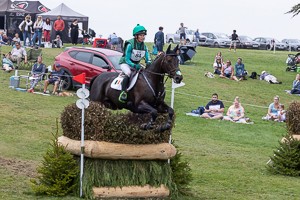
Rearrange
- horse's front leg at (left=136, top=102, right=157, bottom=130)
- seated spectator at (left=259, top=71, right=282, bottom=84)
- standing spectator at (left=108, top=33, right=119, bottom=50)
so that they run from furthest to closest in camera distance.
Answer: standing spectator at (left=108, top=33, right=119, bottom=50), seated spectator at (left=259, top=71, right=282, bottom=84), horse's front leg at (left=136, top=102, right=157, bottom=130)

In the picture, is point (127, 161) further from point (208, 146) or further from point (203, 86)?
point (203, 86)

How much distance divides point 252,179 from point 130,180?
453 cm

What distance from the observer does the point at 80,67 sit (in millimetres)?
28031

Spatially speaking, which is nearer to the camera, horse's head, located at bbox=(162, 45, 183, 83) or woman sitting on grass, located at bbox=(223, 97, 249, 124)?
horse's head, located at bbox=(162, 45, 183, 83)

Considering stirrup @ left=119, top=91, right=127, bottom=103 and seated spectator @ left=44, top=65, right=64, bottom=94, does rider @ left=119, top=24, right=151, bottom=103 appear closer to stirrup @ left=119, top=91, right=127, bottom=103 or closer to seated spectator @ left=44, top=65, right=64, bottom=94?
stirrup @ left=119, top=91, right=127, bottom=103

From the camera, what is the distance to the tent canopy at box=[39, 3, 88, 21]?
1902 inches

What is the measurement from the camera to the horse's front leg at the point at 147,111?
1248 centimetres

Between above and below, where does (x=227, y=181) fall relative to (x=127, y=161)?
below

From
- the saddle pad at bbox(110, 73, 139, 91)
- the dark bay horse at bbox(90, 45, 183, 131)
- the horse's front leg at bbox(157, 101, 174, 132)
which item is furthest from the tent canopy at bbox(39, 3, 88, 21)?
the horse's front leg at bbox(157, 101, 174, 132)

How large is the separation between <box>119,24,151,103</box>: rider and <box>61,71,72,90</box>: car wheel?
14871 mm

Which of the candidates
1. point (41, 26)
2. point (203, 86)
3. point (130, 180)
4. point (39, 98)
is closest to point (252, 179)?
point (130, 180)

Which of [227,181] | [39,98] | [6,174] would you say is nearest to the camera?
[6,174]

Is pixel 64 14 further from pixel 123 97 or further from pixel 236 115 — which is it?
pixel 123 97

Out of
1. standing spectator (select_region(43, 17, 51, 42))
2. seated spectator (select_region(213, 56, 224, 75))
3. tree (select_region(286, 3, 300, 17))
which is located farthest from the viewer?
standing spectator (select_region(43, 17, 51, 42))
